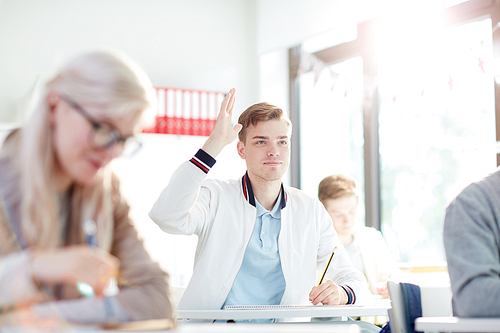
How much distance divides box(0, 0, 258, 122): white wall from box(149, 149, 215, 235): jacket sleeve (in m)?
2.11

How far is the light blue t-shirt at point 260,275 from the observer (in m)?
1.97

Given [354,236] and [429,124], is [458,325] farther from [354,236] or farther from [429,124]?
[429,124]

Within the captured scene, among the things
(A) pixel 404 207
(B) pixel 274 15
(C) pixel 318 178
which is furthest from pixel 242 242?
(B) pixel 274 15

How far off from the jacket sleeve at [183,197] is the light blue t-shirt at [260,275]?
0.27 meters

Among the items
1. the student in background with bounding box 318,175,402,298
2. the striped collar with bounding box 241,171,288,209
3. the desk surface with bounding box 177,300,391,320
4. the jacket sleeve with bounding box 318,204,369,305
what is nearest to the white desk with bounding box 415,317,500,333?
the desk surface with bounding box 177,300,391,320

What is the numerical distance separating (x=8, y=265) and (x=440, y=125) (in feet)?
10.9

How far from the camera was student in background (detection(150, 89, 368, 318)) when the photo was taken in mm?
1846

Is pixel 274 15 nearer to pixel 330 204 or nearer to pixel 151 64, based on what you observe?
pixel 151 64

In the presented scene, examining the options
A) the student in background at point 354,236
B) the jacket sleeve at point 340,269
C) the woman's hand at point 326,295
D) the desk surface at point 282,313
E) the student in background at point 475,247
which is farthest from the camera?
the student in background at point 354,236

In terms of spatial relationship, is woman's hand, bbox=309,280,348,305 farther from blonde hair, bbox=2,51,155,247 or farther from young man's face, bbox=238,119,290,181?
blonde hair, bbox=2,51,155,247

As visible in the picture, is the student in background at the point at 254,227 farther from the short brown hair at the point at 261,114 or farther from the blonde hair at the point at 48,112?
the blonde hair at the point at 48,112

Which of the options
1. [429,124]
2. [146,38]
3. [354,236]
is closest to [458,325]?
[354,236]

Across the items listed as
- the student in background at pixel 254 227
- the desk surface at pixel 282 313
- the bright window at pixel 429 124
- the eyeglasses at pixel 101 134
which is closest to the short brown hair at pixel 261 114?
the student in background at pixel 254 227

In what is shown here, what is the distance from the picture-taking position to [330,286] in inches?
69.9
